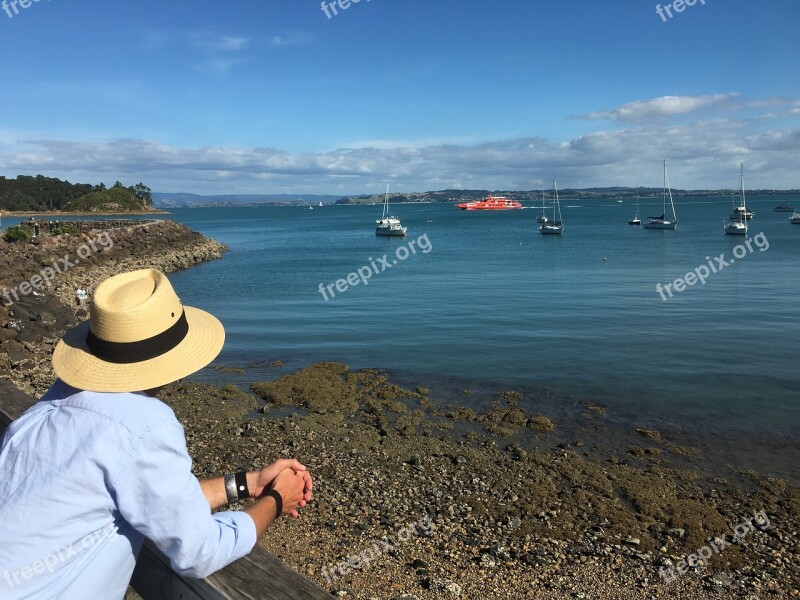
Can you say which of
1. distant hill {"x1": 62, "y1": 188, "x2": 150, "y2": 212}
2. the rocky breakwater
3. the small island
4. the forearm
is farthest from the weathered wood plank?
distant hill {"x1": 62, "y1": 188, "x2": 150, "y2": 212}

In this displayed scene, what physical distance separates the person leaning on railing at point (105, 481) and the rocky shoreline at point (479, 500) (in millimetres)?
4805

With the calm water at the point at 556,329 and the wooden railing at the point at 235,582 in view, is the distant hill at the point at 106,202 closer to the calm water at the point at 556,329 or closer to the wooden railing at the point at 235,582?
the calm water at the point at 556,329

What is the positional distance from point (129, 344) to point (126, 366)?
0.07m

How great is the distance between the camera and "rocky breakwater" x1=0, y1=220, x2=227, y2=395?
14766 millimetres

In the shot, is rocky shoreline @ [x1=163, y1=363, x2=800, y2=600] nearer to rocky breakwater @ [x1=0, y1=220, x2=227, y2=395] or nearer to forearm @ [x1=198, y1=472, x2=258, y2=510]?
rocky breakwater @ [x1=0, y1=220, x2=227, y2=395]

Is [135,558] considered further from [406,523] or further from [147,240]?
[147,240]

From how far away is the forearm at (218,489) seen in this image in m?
2.47

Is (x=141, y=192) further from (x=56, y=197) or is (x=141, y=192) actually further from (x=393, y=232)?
(x=393, y=232)

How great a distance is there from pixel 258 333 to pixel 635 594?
54.2 feet

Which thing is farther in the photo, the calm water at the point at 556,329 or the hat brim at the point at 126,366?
the calm water at the point at 556,329

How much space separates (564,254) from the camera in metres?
54.1

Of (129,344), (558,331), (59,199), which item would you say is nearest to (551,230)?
(558,331)

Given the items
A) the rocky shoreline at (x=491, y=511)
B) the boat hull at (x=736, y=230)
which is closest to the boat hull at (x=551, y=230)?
the boat hull at (x=736, y=230)

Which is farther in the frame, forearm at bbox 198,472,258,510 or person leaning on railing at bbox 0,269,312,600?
forearm at bbox 198,472,258,510
